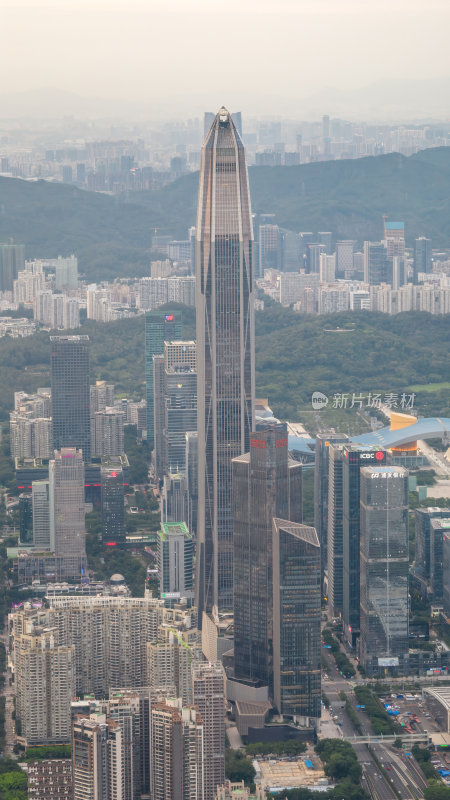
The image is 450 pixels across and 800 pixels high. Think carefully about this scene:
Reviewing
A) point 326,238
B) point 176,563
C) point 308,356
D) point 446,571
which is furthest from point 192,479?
point 326,238

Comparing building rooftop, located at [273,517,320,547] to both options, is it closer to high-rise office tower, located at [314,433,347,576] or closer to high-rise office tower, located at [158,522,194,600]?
high-rise office tower, located at [158,522,194,600]

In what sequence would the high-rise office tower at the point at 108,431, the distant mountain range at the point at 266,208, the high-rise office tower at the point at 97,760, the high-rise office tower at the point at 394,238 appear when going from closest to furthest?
the high-rise office tower at the point at 97,760 → the high-rise office tower at the point at 108,431 → the high-rise office tower at the point at 394,238 → the distant mountain range at the point at 266,208

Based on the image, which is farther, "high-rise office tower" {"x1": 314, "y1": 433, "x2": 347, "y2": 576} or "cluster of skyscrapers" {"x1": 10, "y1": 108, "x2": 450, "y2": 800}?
"high-rise office tower" {"x1": 314, "y1": 433, "x2": 347, "y2": 576}

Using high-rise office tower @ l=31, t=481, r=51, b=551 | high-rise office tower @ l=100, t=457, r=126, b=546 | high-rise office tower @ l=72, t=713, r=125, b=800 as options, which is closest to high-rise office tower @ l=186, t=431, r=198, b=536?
high-rise office tower @ l=100, t=457, r=126, b=546

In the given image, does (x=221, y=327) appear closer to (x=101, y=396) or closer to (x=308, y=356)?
(x=101, y=396)

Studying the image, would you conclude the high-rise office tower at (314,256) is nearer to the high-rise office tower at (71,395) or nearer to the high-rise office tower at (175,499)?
the high-rise office tower at (71,395)

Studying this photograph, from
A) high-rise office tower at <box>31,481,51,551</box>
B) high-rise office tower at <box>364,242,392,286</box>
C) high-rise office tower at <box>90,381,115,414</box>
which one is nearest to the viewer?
high-rise office tower at <box>31,481,51,551</box>

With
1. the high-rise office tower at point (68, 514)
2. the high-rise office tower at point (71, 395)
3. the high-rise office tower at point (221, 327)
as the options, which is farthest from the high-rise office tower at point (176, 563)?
the high-rise office tower at point (71, 395)
